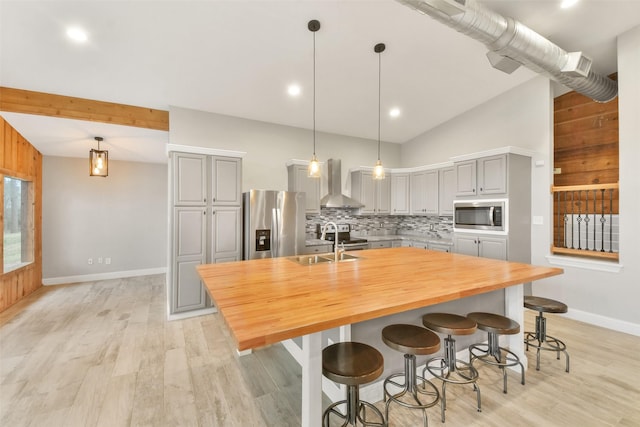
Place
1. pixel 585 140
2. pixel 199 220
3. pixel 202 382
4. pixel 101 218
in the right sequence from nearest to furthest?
pixel 202 382 → pixel 199 220 → pixel 585 140 → pixel 101 218

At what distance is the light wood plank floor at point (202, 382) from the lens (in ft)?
6.25

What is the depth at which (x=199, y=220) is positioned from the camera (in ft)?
12.7

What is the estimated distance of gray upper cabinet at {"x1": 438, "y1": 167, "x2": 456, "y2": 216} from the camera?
16.0ft

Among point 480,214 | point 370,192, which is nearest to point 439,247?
point 480,214

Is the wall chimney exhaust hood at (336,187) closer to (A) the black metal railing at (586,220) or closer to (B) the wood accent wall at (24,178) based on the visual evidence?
(A) the black metal railing at (586,220)

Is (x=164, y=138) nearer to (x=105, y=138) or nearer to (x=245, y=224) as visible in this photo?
(x=105, y=138)

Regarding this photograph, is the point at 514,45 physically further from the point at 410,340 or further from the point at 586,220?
the point at 410,340

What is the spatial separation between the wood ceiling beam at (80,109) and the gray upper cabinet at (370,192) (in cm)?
345

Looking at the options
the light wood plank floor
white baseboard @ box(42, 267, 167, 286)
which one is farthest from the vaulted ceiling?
the light wood plank floor

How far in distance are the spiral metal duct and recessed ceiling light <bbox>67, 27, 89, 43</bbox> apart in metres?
2.99

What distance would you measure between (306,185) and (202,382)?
3342 mm

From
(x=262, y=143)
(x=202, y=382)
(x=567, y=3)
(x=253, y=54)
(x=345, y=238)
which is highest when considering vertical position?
(x=567, y=3)

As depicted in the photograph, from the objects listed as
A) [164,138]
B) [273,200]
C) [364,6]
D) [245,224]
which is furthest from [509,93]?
[164,138]

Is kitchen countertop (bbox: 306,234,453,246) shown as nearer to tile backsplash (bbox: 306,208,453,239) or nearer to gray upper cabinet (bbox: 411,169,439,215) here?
tile backsplash (bbox: 306,208,453,239)
